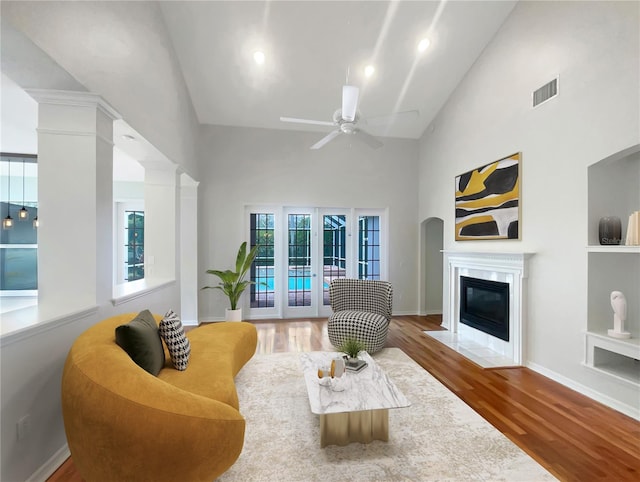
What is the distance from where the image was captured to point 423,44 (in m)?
4.30

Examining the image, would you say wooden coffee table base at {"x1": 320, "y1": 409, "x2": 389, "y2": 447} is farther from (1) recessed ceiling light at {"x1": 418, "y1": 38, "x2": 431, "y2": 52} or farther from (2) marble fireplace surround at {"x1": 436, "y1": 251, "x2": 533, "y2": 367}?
(1) recessed ceiling light at {"x1": 418, "y1": 38, "x2": 431, "y2": 52}

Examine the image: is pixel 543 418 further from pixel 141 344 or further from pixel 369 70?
pixel 369 70

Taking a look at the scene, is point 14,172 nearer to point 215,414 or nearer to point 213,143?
point 213,143

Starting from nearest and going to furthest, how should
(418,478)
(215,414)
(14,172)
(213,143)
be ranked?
(215,414) < (418,478) < (14,172) < (213,143)

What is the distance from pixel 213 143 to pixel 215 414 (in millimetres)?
5136

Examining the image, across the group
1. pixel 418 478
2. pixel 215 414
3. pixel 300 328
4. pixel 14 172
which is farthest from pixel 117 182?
pixel 418 478

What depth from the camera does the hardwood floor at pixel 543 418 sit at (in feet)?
6.57

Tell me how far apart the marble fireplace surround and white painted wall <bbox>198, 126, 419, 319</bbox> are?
1155 millimetres

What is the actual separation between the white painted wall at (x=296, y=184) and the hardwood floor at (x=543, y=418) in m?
2.15

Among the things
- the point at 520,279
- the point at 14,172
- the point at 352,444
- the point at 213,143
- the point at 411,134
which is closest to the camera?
the point at 352,444

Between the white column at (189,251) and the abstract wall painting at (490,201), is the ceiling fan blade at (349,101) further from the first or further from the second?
the white column at (189,251)

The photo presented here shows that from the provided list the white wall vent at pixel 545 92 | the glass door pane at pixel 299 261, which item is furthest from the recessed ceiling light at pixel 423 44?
the glass door pane at pixel 299 261

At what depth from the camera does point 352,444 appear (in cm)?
218

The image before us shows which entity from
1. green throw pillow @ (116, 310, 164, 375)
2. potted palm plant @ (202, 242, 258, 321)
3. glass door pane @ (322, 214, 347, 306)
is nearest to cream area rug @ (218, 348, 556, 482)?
green throw pillow @ (116, 310, 164, 375)
